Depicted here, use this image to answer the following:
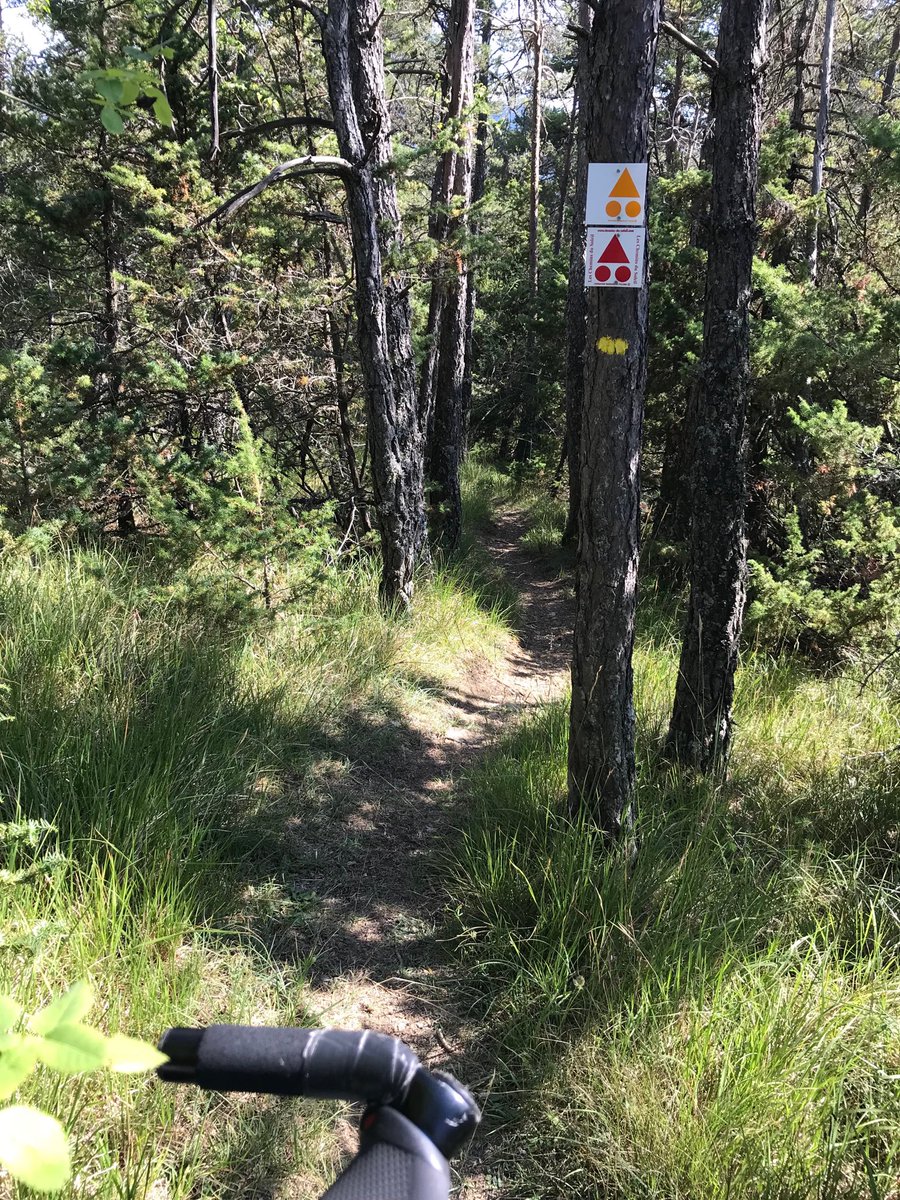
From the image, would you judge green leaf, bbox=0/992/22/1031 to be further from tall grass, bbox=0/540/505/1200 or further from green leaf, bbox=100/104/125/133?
tall grass, bbox=0/540/505/1200

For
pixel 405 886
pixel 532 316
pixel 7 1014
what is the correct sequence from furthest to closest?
pixel 532 316, pixel 405 886, pixel 7 1014

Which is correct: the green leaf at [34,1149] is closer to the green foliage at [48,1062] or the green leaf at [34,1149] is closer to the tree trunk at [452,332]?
the green foliage at [48,1062]

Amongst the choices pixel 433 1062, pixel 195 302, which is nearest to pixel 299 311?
pixel 195 302

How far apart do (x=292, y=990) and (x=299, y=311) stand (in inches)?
229

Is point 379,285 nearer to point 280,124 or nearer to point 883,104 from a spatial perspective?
point 280,124

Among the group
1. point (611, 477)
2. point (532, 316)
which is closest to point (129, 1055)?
point (611, 477)

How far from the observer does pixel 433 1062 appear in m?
2.76

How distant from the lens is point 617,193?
2.99 m

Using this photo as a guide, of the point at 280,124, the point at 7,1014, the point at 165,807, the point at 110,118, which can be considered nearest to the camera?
the point at 7,1014

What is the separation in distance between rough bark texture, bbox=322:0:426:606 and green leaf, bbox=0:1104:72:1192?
6061 mm

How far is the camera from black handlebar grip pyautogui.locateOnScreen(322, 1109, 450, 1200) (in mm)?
791

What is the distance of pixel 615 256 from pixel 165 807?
297 cm

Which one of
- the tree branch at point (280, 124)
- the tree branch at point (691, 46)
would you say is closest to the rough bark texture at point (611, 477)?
the tree branch at point (691, 46)

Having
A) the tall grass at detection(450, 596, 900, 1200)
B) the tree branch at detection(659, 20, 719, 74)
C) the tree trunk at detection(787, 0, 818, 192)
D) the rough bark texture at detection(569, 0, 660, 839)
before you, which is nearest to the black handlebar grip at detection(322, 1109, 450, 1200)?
the tall grass at detection(450, 596, 900, 1200)
